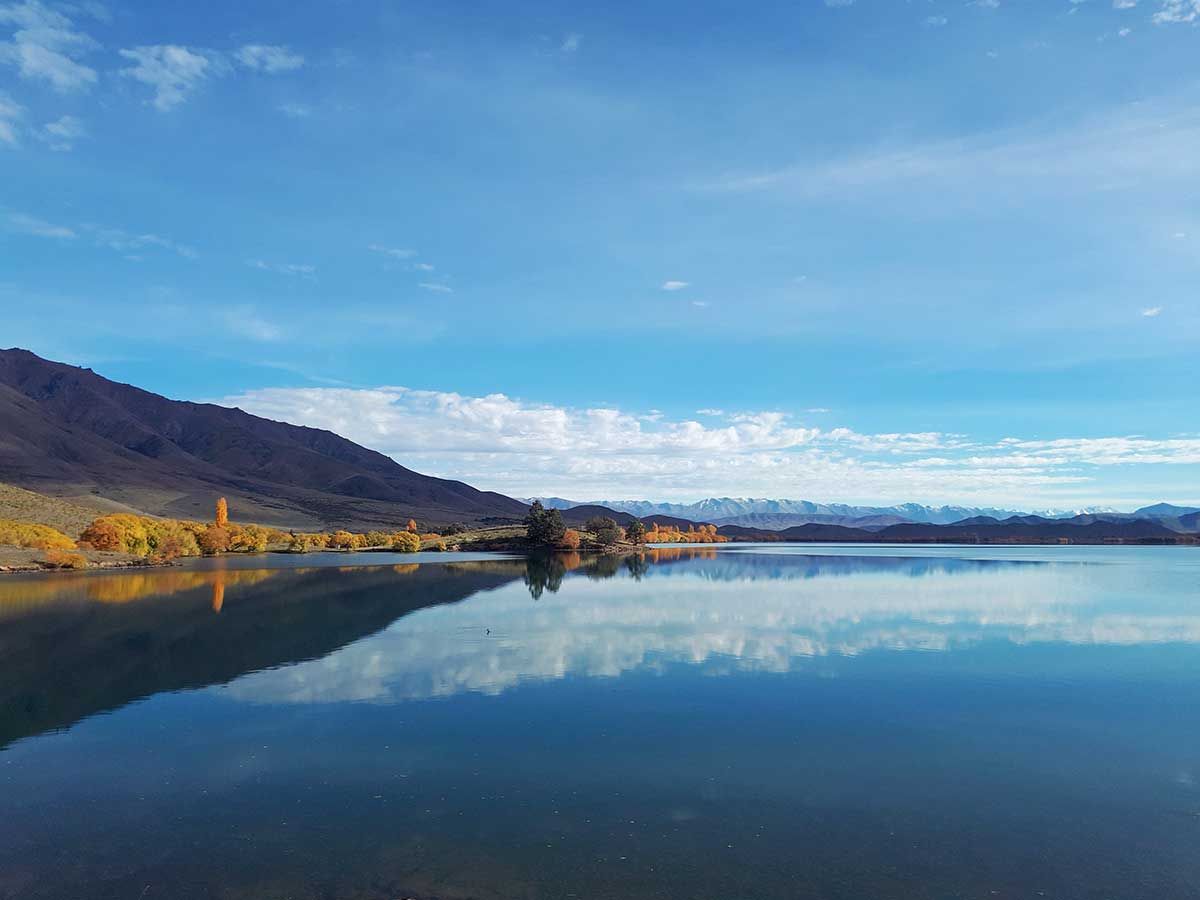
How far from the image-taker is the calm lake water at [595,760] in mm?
13984

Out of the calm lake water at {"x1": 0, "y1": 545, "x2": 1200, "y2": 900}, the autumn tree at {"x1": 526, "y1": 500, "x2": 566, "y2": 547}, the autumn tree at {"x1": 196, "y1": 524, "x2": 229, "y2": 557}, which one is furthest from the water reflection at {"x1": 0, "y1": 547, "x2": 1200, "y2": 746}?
the autumn tree at {"x1": 526, "y1": 500, "x2": 566, "y2": 547}

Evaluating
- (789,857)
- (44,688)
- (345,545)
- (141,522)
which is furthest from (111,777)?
(345,545)

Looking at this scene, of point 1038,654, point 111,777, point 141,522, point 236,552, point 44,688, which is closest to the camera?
point 111,777

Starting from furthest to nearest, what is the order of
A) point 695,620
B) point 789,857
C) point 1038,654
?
point 695,620, point 1038,654, point 789,857

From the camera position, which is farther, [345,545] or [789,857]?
[345,545]

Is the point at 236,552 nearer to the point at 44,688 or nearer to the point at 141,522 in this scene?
the point at 141,522

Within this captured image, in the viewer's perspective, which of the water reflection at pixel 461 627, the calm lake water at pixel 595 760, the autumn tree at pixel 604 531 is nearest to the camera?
the calm lake water at pixel 595 760

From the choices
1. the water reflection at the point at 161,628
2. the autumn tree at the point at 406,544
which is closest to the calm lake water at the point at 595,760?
the water reflection at the point at 161,628

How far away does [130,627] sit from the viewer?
1779 inches

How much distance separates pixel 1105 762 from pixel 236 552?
142848 millimetres

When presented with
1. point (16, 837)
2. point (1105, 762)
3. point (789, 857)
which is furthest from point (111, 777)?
point (1105, 762)

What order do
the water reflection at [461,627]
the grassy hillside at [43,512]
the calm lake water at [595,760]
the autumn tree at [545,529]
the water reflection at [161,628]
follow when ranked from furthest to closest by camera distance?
the autumn tree at [545,529], the grassy hillside at [43,512], the water reflection at [461,627], the water reflection at [161,628], the calm lake water at [595,760]

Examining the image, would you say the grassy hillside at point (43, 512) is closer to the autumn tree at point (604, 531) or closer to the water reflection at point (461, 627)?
the water reflection at point (461, 627)

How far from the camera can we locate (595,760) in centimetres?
2055
